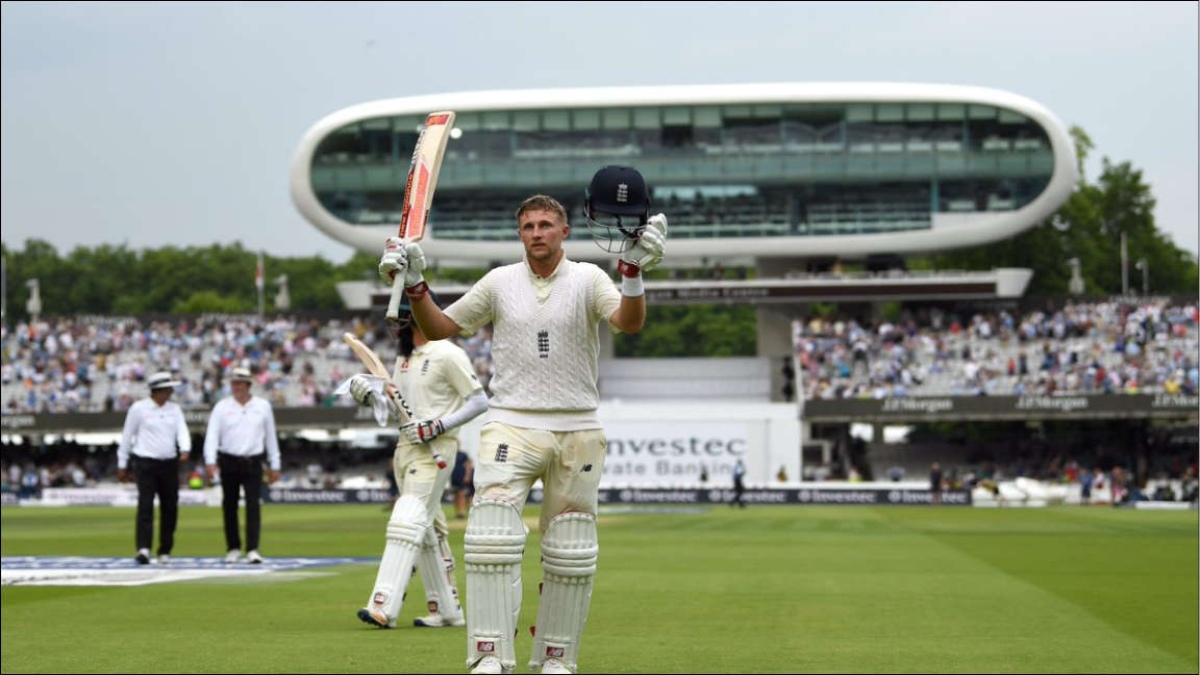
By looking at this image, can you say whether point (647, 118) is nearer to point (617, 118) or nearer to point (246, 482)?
point (617, 118)

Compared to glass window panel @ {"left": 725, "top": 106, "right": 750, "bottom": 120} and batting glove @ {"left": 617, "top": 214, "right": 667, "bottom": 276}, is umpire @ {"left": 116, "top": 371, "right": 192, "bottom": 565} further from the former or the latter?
glass window panel @ {"left": 725, "top": 106, "right": 750, "bottom": 120}

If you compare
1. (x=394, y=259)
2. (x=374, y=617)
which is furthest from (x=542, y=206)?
(x=374, y=617)

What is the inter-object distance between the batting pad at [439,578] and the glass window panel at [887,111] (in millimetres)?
63118

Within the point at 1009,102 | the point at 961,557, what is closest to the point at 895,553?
the point at 961,557

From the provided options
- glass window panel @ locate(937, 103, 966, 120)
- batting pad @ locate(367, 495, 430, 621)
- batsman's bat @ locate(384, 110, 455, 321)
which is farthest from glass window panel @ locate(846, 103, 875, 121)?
batsman's bat @ locate(384, 110, 455, 321)

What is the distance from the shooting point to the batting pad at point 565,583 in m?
9.38

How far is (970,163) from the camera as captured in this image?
243ft

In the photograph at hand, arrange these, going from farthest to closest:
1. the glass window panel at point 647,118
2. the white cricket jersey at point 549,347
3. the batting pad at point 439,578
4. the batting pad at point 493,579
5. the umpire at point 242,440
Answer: the glass window panel at point 647,118, the umpire at point 242,440, the batting pad at point 439,578, the white cricket jersey at point 549,347, the batting pad at point 493,579

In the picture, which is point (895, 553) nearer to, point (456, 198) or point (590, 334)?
point (590, 334)

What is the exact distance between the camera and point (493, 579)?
9.12 metres

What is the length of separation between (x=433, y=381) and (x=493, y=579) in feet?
13.9

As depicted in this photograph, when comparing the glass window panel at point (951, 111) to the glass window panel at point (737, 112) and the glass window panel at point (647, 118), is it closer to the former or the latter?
the glass window panel at point (737, 112)

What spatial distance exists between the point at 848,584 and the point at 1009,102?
192 feet

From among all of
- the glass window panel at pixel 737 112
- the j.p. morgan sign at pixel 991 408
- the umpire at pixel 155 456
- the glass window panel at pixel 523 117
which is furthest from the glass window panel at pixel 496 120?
the umpire at pixel 155 456
